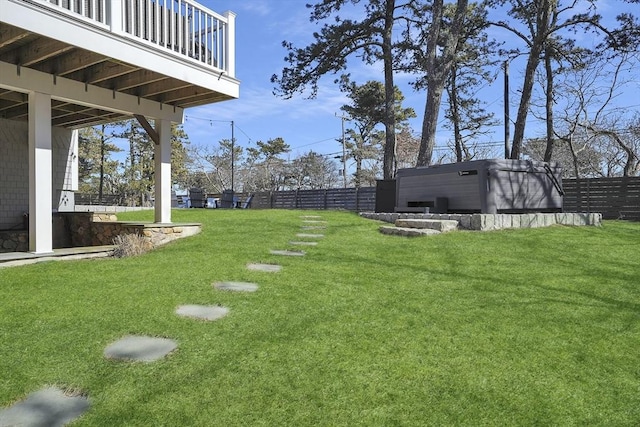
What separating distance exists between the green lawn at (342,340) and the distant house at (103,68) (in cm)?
197

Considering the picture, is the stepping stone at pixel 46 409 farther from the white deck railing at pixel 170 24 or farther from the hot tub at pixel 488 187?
the hot tub at pixel 488 187

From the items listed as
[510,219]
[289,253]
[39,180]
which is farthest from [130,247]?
[510,219]

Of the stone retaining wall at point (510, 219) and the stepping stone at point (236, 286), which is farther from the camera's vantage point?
the stone retaining wall at point (510, 219)

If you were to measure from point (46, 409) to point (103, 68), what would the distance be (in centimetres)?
558

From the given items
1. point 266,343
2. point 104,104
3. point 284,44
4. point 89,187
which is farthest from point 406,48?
point 89,187

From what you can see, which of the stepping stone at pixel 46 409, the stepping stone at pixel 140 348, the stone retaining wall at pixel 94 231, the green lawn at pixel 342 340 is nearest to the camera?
the stepping stone at pixel 46 409

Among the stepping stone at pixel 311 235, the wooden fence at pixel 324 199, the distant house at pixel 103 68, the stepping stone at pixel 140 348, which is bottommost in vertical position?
the stepping stone at pixel 140 348

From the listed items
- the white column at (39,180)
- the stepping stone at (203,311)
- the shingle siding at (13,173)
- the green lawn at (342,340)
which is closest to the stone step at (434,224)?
the green lawn at (342,340)

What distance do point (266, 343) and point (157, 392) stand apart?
0.70 meters

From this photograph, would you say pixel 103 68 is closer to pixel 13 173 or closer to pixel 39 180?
pixel 39 180

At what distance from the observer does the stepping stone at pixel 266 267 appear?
14.3 ft

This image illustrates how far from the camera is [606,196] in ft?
39.6

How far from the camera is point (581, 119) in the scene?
17109 mm

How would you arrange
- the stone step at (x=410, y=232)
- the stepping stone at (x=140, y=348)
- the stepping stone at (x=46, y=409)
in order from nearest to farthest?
1. the stepping stone at (x=46, y=409)
2. the stepping stone at (x=140, y=348)
3. the stone step at (x=410, y=232)
